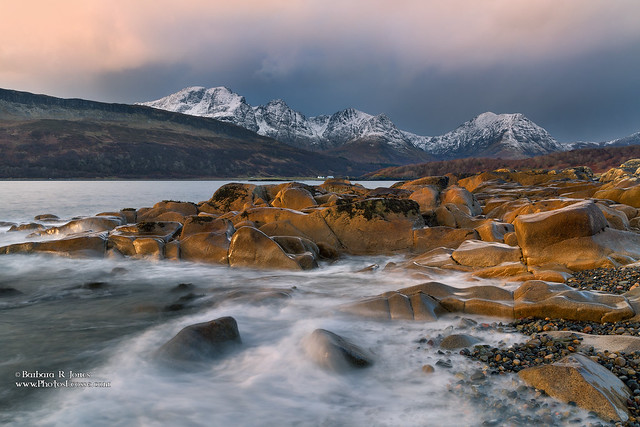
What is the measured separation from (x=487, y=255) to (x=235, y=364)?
7153mm

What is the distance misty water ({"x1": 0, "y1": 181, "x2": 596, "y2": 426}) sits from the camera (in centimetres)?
410

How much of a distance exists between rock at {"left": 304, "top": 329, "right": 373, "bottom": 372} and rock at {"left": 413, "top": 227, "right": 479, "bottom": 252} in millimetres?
7383

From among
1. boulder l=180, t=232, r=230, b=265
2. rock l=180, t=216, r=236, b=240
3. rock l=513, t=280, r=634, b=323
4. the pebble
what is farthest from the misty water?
rock l=180, t=216, r=236, b=240

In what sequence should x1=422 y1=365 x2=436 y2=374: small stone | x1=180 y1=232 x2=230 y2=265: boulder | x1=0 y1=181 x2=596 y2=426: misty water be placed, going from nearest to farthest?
x1=0 y1=181 x2=596 y2=426: misty water, x1=422 y1=365 x2=436 y2=374: small stone, x1=180 y1=232 x2=230 y2=265: boulder

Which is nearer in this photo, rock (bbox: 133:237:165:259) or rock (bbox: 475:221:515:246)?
rock (bbox: 475:221:515:246)

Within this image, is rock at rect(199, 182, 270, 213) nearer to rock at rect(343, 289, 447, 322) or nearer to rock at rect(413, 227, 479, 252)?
rock at rect(413, 227, 479, 252)

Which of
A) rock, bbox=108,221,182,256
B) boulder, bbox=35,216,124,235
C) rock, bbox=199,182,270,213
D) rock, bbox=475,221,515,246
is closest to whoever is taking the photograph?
rock, bbox=475,221,515,246

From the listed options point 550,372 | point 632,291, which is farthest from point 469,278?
point 550,372

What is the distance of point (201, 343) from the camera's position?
5.50m

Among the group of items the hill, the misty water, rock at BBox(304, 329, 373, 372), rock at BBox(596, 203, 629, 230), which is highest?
the hill

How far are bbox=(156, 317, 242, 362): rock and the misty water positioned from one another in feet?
0.59

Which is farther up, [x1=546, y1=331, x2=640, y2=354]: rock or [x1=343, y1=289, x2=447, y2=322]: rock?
[x1=546, y1=331, x2=640, y2=354]: rock

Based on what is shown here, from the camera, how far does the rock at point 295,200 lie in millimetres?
16469

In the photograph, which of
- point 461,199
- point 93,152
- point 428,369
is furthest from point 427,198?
point 93,152
